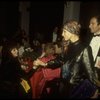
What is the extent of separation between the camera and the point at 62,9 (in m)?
4.65

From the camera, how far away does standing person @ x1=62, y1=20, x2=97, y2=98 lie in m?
4.61

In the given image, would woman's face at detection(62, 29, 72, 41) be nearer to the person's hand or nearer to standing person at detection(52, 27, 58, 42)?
standing person at detection(52, 27, 58, 42)

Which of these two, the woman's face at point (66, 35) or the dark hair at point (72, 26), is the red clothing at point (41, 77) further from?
the dark hair at point (72, 26)

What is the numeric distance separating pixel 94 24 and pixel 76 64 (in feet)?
1.96

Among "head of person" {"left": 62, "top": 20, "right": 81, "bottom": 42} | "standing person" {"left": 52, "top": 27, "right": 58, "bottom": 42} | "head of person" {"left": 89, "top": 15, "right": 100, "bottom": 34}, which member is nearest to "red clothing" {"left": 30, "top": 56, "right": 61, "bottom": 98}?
"standing person" {"left": 52, "top": 27, "right": 58, "bottom": 42}

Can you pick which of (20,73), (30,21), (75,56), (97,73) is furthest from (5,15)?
(97,73)

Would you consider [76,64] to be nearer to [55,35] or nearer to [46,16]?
[55,35]

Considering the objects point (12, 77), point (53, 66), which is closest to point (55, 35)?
point (53, 66)

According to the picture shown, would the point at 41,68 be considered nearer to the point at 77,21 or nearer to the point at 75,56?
the point at 75,56

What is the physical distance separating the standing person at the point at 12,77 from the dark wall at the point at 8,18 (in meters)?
0.18

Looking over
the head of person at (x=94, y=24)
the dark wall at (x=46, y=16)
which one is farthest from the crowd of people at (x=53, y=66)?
the dark wall at (x=46, y=16)

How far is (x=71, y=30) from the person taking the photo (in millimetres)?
4656

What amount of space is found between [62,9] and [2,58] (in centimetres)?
114

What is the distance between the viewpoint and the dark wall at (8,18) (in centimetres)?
485
